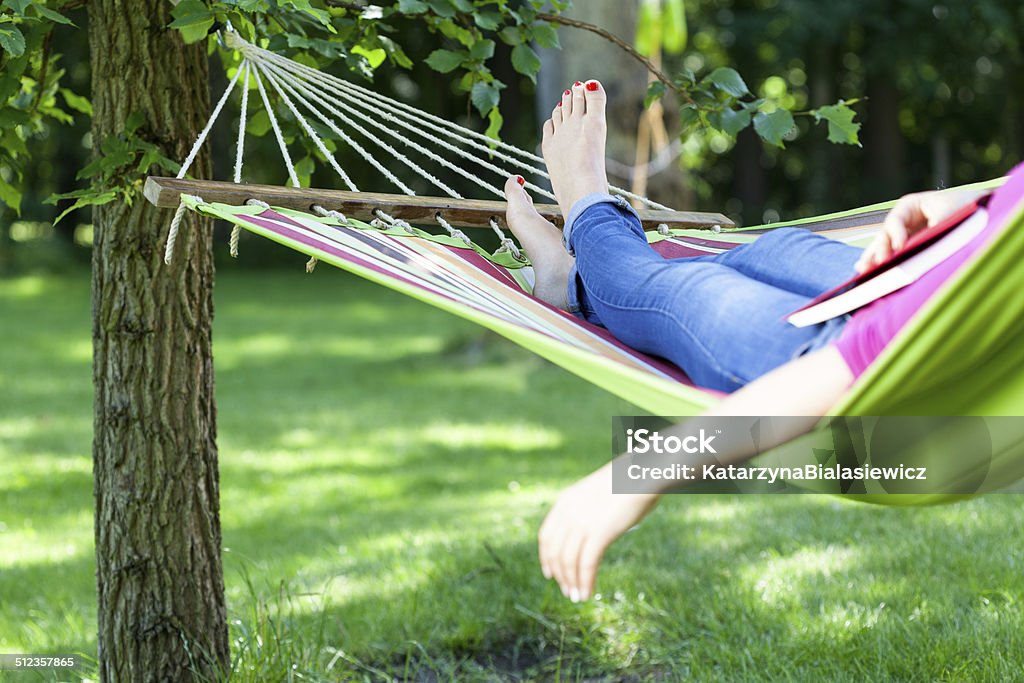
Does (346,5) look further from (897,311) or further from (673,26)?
(673,26)

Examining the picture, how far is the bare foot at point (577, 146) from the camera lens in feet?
6.08

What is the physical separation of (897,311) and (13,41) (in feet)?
3.73

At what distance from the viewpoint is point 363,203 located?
176 centimetres

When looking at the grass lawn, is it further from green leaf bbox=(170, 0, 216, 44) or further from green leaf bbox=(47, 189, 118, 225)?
green leaf bbox=(170, 0, 216, 44)

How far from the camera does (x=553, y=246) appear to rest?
1.88 metres

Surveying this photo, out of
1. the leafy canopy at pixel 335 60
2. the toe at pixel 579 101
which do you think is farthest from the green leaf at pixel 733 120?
the toe at pixel 579 101

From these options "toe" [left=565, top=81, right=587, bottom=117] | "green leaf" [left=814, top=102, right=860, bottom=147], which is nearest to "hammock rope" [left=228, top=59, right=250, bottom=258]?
"toe" [left=565, top=81, right=587, bottom=117]

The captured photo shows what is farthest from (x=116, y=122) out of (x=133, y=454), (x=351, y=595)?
(x=351, y=595)

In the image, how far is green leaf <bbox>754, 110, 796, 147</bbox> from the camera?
1867 mm

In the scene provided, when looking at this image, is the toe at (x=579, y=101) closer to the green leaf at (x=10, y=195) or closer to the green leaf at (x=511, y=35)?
the green leaf at (x=511, y=35)

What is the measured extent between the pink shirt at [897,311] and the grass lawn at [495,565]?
36.9 inches

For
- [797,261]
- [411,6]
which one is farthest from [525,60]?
[797,261]

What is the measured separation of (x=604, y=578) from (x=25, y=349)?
5363mm

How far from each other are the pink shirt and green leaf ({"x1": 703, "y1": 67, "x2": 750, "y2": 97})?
35.3 inches
